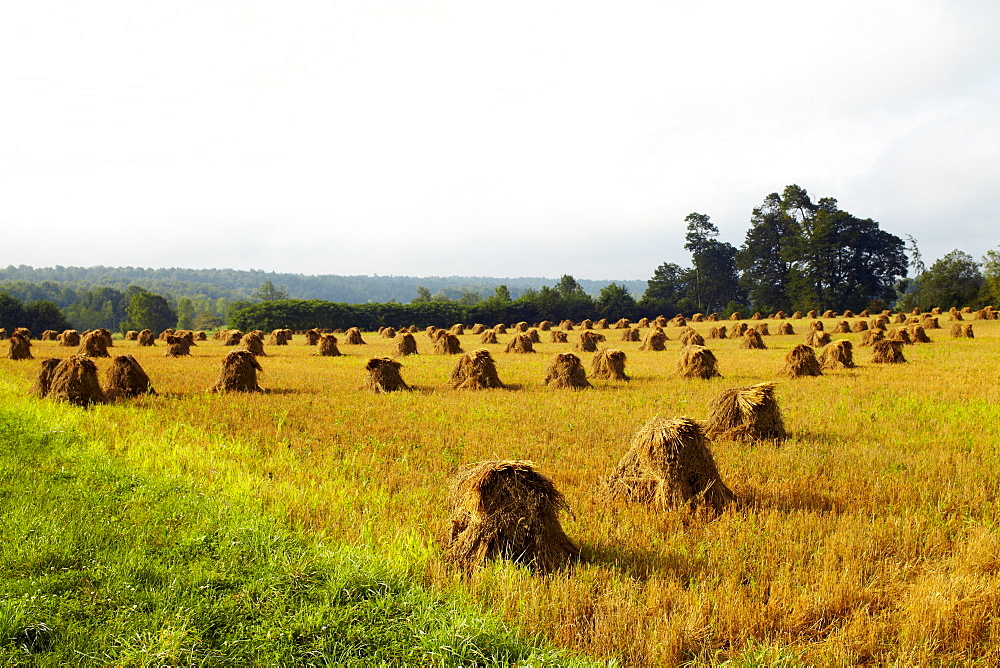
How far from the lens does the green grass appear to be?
387 centimetres

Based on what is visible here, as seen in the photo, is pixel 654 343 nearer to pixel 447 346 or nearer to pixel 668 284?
pixel 447 346

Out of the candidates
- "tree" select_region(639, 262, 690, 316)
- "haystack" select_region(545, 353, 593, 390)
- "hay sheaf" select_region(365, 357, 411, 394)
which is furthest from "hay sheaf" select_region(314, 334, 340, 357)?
"tree" select_region(639, 262, 690, 316)

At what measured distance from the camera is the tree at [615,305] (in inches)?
3329

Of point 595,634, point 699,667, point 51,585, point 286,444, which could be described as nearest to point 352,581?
point 595,634

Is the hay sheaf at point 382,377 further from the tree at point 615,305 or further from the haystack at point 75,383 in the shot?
the tree at point 615,305

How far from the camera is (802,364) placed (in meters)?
18.6

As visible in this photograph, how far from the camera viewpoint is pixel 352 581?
187 inches

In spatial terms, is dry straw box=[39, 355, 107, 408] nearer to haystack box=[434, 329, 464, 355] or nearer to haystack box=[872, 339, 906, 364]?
haystack box=[434, 329, 464, 355]

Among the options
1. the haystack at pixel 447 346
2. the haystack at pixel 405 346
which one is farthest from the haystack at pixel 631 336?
the haystack at pixel 405 346

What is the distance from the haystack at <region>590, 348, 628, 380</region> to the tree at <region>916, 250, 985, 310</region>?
63.9 metres

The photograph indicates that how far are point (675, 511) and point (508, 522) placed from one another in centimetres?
235

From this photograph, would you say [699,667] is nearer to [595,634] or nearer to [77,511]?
[595,634]

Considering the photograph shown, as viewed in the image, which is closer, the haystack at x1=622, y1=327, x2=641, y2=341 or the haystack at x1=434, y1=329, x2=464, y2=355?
the haystack at x1=434, y1=329, x2=464, y2=355

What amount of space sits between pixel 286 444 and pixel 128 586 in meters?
5.01
